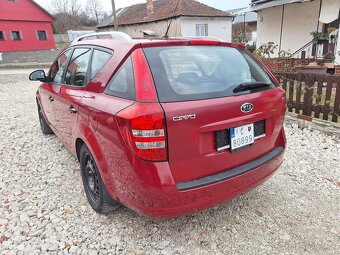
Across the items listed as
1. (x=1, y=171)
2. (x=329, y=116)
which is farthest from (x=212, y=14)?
(x=1, y=171)

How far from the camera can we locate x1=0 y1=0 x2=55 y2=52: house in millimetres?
26578

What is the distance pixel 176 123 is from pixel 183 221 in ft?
3.81

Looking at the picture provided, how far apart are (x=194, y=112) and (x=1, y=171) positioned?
316 cm

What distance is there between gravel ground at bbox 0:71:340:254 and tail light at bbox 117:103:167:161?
0.94 meters

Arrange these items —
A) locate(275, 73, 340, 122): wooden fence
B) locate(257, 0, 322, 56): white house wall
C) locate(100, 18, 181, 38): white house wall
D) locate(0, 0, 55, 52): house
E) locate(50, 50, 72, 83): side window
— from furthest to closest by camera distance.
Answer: locate(0, 0, 55, 52): house → locate(100, 18, 181, 38): white house wall → locate(257, 0, 322, 56): white house wall → locate(275, 73, 340, 122): wooden fence → locate(50, 50, 72, 83): side window

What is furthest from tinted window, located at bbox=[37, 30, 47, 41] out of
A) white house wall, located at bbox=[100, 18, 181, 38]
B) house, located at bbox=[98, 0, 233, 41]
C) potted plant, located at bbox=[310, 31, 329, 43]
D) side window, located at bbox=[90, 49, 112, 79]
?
side window, located at bbox=[90, 49, 112, 79]

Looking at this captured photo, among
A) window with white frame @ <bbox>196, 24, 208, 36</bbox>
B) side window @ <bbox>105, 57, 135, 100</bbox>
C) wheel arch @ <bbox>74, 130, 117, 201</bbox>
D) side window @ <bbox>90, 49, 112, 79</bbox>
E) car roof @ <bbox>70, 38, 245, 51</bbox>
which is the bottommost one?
wheel arch @ <bbox>74, 130, 117, 201</bbox>

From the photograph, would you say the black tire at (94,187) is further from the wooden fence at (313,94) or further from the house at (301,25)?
the house at (301,25)

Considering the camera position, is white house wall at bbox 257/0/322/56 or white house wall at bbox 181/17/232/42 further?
white house wall at bbox 181/17/232/42

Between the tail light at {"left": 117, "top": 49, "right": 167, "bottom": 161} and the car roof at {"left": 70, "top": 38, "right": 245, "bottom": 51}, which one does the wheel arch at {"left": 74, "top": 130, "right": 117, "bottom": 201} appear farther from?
the car roof at {"left": 70, "top": 38, "right": 245, "bottom": 51}

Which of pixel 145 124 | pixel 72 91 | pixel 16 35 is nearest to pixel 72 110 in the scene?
pixel 72 91

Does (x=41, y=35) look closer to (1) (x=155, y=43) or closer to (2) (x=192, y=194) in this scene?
(1) (x=155, y=43)

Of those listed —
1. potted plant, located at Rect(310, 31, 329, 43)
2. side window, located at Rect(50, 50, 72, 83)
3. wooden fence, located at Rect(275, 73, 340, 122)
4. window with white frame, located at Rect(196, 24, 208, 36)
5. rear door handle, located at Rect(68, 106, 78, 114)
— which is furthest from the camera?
window with white frame, located at Rect(196, 24, 208, 36)

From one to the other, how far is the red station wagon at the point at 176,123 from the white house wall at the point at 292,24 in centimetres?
1098
